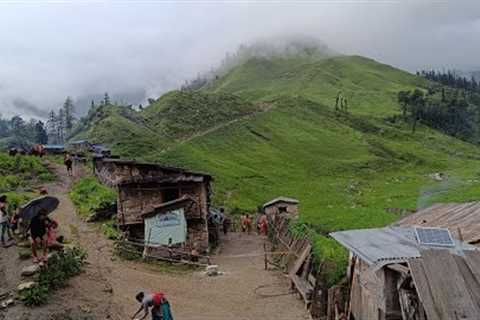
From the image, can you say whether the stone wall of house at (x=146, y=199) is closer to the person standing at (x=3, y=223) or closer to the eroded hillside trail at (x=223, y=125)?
the person standing at (x=3, y=223)

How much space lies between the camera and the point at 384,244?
1630cm

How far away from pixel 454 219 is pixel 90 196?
28.6 metres

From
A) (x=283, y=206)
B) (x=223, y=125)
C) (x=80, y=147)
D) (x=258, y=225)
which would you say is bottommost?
(x=258, y=225)

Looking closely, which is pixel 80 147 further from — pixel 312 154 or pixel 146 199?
pixel 312 154

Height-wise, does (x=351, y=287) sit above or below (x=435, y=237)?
below

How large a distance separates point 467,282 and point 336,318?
8.29m

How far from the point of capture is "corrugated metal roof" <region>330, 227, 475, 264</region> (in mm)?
14831

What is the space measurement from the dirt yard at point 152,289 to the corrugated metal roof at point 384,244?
260 inches

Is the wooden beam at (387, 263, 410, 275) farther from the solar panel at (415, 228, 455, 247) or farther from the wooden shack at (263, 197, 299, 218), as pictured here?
the wooden shack at (263, 197, 299, 218)

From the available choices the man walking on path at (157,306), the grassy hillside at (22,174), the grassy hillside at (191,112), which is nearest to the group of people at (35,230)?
the man walking on path at (157,306)

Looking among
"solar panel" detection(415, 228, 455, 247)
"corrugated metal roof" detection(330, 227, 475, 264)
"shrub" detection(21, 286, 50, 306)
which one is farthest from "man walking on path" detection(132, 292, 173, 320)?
"solar panel" detection(415, 228, 455, 247)

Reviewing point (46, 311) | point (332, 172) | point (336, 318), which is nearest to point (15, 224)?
point (46, 311)

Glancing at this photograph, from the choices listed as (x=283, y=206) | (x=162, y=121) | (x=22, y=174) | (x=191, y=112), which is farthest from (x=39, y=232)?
(x=191, y=112)

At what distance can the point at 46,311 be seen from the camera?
18219mm
